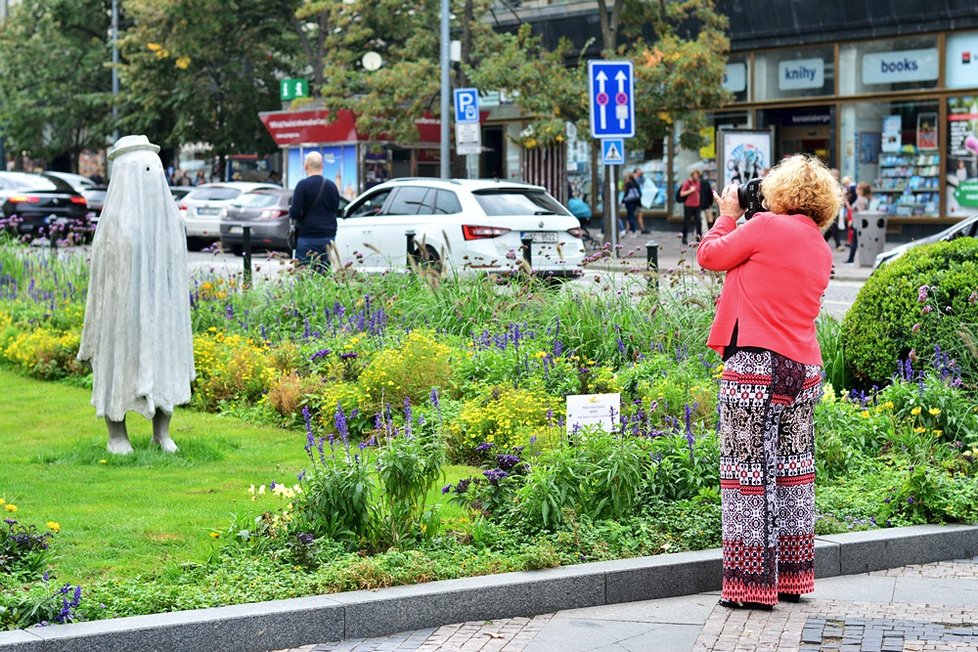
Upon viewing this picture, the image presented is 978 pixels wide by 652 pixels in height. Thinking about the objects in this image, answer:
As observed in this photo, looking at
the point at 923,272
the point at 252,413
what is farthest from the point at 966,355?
the point at 252,413

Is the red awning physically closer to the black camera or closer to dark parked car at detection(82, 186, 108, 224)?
dark parked car at detection(82, 186, 108, 224)

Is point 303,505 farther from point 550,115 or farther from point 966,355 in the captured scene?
point 550,115

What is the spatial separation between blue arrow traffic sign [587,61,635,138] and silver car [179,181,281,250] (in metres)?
16.4

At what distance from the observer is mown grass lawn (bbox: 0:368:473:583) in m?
6.75

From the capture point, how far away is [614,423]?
7539 millimetres

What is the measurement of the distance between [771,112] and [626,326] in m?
25.3

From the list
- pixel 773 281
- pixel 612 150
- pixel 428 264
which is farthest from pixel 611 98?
pixel 773 281

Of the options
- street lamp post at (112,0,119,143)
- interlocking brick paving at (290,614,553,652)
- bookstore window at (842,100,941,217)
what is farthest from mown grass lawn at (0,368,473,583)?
street lamp post at (112,0,119,143)

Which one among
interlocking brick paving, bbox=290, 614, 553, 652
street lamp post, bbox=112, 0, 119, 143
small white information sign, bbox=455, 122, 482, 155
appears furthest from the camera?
street lamp post, bbox=112, 0, 119, 143

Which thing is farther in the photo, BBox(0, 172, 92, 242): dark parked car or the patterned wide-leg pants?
BBox(0, 172, 92, 242): dark parked car

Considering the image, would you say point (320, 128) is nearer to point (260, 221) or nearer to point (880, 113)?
point (260, 221)

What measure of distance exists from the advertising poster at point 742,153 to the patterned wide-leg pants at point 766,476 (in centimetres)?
2433

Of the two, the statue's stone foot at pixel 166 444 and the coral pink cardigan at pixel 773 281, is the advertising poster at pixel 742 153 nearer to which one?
the statue's stone foot at pixel 166 444

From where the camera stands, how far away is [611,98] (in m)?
20.0
